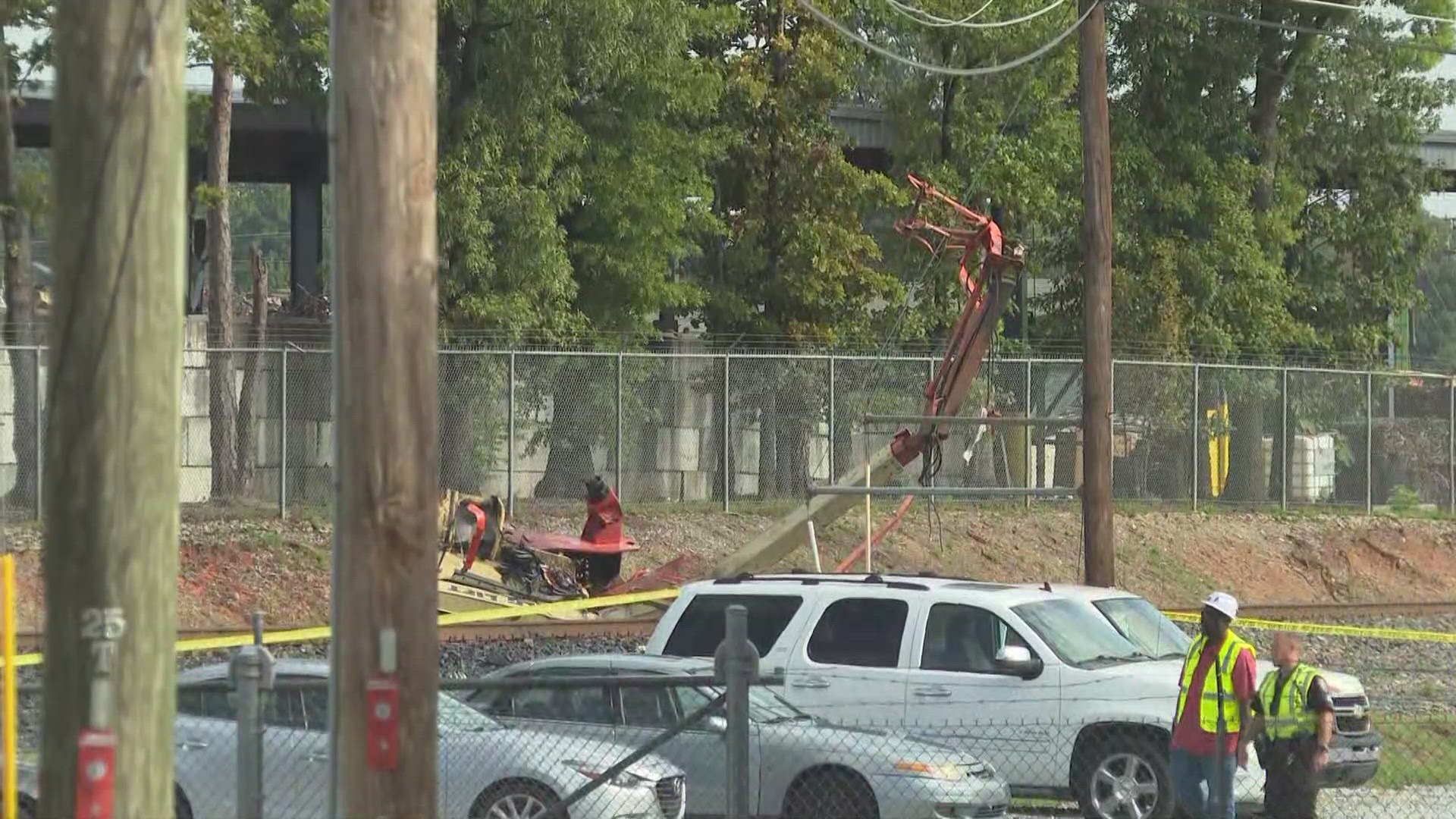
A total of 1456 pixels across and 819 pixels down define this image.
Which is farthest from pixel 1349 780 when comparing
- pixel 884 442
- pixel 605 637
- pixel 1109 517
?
pixel 884 442

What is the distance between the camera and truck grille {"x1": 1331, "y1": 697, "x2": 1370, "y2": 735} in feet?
45.5

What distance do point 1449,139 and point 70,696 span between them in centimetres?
4866

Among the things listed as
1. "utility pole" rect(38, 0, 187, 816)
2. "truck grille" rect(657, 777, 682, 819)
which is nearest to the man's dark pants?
"truck grille" rect(657, 777, 682, 819)

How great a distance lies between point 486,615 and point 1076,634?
8.98 m

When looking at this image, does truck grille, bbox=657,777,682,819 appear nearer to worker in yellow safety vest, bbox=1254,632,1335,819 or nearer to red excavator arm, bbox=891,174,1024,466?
worker in yellow safety vest, bbox=1254,632,1335,819

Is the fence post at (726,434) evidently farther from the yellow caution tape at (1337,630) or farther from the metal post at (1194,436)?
the yellow caution tape at (1337,630)

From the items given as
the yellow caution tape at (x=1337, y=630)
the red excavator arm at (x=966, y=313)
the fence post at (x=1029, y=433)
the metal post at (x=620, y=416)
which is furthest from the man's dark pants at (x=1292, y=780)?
the fence post at (x=1029, y=433)

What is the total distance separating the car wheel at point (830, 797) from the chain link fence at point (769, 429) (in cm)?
1541

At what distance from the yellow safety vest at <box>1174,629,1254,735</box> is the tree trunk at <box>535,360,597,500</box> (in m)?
20.9

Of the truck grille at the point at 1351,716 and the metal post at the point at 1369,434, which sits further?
the metal post at the point at 1369,434

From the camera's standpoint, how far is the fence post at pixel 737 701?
26.5 feet

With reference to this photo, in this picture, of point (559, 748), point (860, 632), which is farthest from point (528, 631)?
point (559, 748)

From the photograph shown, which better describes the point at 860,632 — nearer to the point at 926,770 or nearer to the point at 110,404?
the point at 926,770

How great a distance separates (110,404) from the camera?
5324 millimetres
